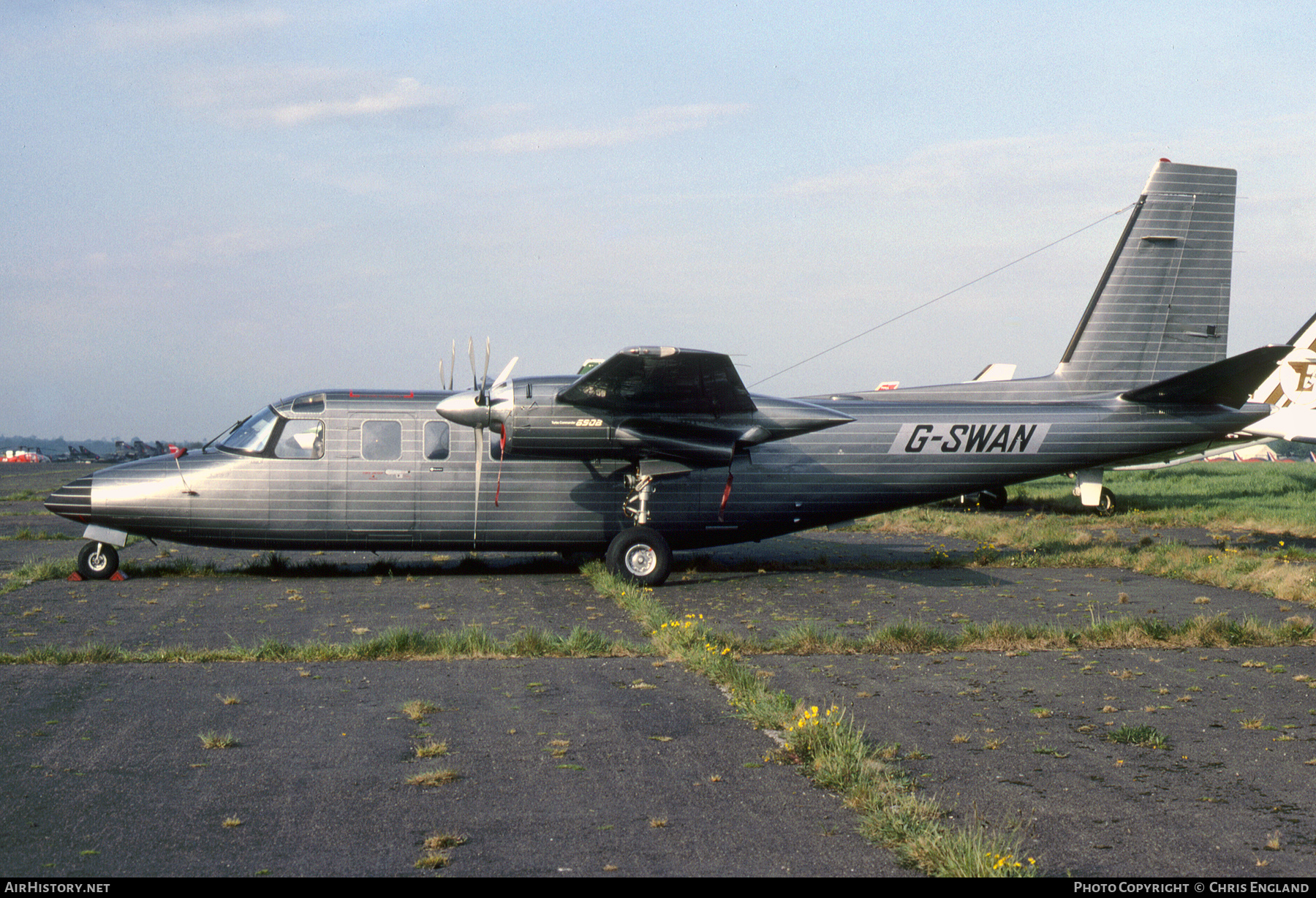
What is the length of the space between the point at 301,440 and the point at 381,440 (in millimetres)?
1192

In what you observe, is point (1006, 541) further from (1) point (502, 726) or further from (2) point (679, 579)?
(1) point (502, 726)

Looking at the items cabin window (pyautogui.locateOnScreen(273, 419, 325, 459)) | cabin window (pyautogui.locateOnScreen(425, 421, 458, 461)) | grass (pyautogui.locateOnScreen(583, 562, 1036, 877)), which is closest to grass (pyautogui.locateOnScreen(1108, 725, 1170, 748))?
grass (pyautogui.locateOnScreen(583, 562, 1036, 877))

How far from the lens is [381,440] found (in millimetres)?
15078

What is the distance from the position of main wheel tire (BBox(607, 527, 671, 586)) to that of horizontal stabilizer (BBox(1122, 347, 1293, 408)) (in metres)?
8.00

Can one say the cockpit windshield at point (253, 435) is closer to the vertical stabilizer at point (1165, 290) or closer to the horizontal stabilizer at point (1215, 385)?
the vertical stabilizer at point (1165, 290)

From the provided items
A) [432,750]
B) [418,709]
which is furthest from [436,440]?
[432,750]

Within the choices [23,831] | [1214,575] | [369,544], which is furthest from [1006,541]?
[23,831]

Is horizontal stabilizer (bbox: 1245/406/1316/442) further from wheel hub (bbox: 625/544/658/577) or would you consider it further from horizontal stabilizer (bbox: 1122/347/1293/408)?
wheel hub (bbox: 625/544/658/577)

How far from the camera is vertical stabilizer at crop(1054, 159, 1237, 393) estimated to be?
16422 millimetres

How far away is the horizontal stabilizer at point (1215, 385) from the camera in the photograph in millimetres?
14664

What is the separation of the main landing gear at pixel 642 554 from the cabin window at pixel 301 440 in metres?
4.72

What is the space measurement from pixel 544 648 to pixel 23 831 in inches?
205

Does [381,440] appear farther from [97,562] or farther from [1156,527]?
[1156,527]

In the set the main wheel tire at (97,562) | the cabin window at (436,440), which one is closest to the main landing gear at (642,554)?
the cabin window at (436,440)
